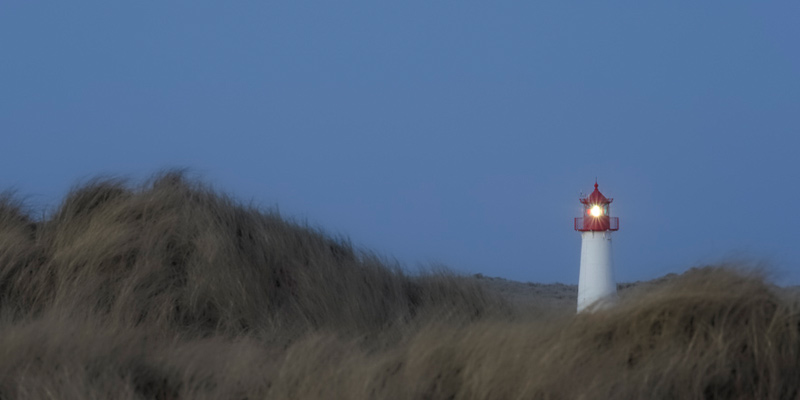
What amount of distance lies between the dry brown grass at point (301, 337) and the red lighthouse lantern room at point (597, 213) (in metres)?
7.09

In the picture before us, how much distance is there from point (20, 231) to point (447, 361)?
4.83m

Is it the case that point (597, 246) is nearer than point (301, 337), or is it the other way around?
point (301, 337)

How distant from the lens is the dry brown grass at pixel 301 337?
12.1 feet

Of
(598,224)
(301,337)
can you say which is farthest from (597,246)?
(301,337)

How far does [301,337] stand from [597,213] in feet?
29.9

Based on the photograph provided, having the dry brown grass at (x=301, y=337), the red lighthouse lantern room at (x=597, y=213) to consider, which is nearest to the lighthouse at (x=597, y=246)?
the red lighthouse lantern room at (x=597, y=213)

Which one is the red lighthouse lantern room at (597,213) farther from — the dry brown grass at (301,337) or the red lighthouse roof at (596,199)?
the dry brown grass at (301,337)

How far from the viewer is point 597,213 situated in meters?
13.3

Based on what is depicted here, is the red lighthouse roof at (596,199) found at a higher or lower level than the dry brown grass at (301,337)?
higher

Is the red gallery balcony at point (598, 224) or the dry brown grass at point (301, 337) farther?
the red gallery balcony at point (598, 224)

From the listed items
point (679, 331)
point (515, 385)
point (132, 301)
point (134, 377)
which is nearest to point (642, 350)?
point (679, 331)

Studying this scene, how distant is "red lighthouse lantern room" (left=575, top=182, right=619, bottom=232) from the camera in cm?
1331

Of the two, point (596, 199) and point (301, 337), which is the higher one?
point (596, 199)

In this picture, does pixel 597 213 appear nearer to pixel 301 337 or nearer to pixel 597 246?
pixel 597 246
